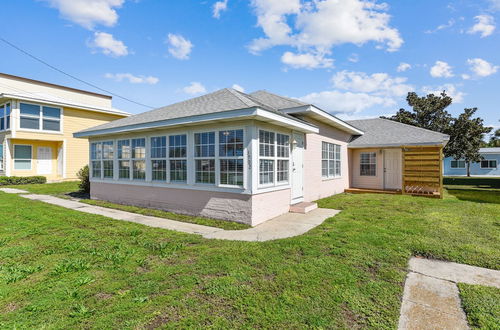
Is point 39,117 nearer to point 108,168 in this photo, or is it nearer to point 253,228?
point 108,168

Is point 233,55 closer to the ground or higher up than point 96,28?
closer to the ground

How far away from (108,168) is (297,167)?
7369mm

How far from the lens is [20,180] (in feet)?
51.2

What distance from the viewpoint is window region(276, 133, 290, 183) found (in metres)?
7.04

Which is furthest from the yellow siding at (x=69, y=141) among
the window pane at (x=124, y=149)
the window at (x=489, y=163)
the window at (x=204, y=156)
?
the window at (x=489, y=163)

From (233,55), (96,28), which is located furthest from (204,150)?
(96,28)

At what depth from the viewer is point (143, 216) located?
7.19m

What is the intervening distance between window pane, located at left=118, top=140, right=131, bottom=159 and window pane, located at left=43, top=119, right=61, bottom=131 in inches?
487

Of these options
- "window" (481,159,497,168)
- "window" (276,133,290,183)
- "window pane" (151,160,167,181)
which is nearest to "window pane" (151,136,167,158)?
"window pane" (151,160,167,181)

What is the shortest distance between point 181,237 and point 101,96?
999 inches

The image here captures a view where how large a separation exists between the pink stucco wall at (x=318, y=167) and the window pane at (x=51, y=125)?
721 inches

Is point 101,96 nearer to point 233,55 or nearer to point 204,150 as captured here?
point 233,55

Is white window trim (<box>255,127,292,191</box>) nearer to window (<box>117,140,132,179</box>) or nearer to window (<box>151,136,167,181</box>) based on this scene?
window (<box>151,136,167,181</box>)

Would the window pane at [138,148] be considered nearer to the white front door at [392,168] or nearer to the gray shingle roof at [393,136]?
the gray shingle roof at [393,136]
